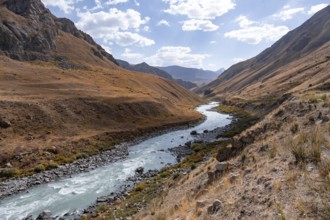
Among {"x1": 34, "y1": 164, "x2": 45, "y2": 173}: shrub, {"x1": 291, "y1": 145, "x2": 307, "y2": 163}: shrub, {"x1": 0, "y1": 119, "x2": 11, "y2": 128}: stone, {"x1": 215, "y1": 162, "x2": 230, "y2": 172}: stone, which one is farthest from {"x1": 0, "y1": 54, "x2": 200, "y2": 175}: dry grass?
{"x1": 291, "y1": 145, "x2": 307, "y2": 163}: shrub

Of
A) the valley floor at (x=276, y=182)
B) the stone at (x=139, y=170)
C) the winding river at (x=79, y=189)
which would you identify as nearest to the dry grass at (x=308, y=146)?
the valley floor at (x=276, y=182)

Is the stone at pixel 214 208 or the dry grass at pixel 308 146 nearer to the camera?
the stone at pixel 214 208

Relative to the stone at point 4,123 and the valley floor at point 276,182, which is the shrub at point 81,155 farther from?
the valley floor at point 276,182

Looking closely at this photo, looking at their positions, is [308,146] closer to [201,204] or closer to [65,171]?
[201,204]

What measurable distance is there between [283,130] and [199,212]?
10.8 metres

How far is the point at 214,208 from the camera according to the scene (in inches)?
552

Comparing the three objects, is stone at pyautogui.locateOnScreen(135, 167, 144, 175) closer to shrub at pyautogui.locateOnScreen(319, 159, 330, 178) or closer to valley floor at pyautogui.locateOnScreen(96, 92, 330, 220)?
valley floor at pyautogui.locateOnScreen(96, 92, 330, 220)

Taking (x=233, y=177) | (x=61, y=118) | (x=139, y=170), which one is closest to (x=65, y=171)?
(x=139, y=170)

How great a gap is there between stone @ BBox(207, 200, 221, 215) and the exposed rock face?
120314 mm

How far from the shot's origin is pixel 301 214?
10.2m

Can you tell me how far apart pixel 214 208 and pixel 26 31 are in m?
142

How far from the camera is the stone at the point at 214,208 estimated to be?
13.8 metres

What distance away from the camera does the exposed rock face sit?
122 m

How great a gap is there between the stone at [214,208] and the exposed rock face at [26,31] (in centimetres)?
12031
